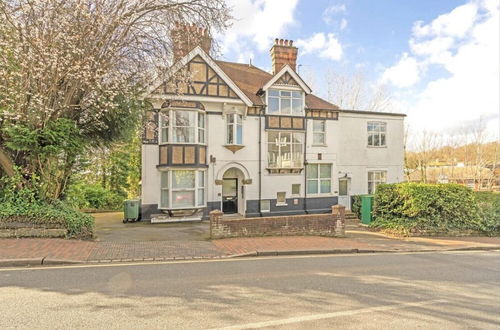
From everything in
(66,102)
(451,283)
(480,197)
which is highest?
(66,102)

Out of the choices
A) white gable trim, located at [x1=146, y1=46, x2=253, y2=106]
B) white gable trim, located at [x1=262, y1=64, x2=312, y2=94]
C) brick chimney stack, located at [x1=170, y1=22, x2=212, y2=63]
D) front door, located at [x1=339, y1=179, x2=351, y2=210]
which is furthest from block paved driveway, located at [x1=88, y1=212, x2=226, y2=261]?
front door, located at [x1=339, y1=179, x2=351, y2=210]

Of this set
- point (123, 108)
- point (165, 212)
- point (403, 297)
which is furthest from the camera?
point (165, 212)

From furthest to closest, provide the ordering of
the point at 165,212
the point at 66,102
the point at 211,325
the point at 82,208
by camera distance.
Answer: the point at 82,208 < the point at 165,212 < the point at 66,102 < the point at 211,325

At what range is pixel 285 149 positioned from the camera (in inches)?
730

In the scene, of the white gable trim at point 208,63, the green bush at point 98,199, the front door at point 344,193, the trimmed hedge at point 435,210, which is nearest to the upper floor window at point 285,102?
the white gable trim at point 208,63

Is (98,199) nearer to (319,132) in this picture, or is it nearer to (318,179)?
(318,179)

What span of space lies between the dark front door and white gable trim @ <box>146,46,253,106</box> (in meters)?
4.90

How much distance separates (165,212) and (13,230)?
7.14 metres

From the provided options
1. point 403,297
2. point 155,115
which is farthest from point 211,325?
point 155,115

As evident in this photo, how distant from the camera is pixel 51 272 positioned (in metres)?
6.26

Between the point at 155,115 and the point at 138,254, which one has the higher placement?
the point at 155,115

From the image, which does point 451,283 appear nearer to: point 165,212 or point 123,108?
point 123,108

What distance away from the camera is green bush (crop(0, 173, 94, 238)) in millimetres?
8992

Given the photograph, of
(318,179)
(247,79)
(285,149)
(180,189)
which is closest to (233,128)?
(285,149)
